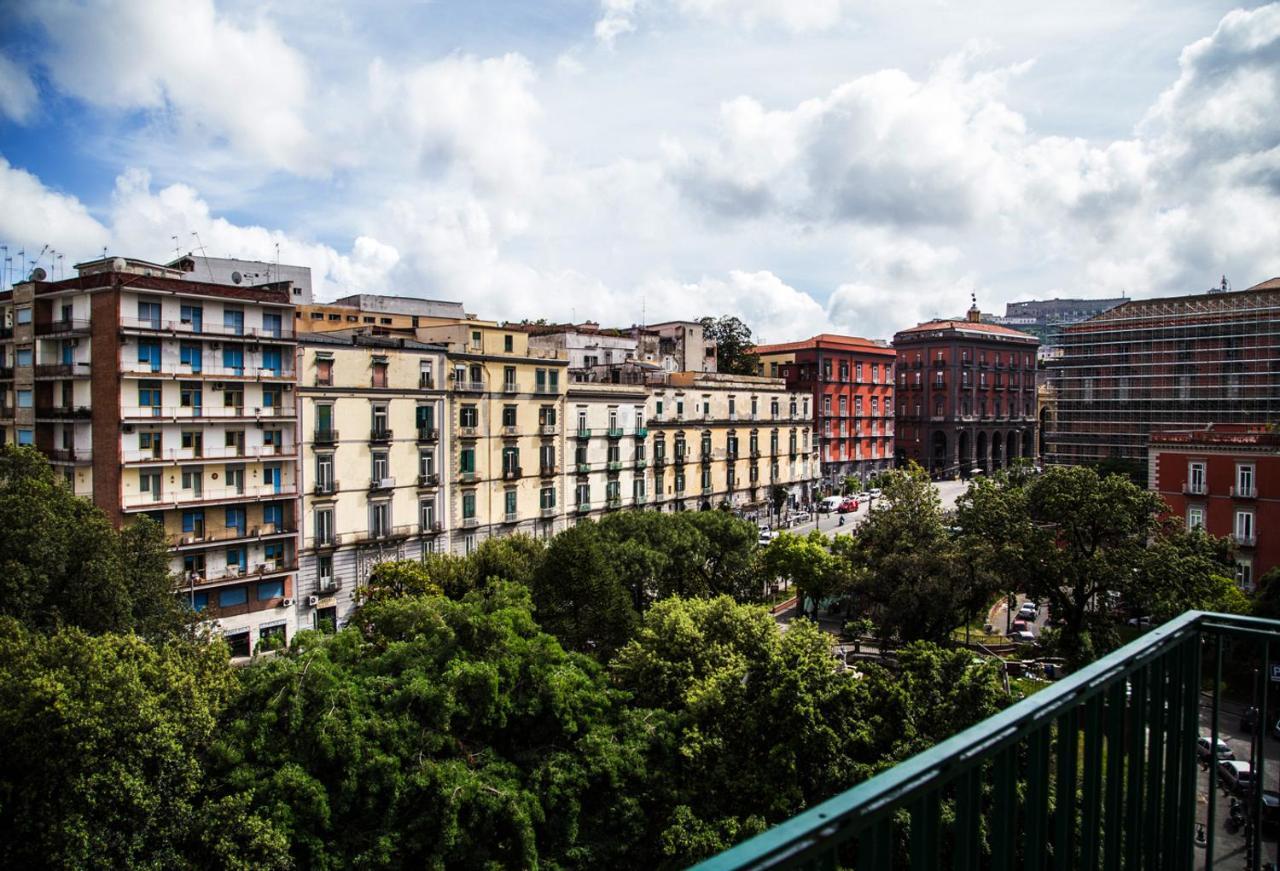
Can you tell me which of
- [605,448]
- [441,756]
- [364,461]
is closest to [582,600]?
[441,756]

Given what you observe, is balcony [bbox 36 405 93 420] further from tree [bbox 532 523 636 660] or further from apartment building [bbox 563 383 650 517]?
apartment building [bbox 563 383 650 517]

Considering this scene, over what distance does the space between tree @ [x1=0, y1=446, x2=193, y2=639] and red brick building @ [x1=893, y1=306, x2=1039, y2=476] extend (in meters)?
69.4

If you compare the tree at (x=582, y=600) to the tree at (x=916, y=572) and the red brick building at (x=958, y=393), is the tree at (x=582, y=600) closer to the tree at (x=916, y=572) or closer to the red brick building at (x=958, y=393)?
the tree at (x=916, y=572)

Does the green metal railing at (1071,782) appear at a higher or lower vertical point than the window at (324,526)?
higher

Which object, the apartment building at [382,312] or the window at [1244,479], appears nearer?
the window at [1244,479]

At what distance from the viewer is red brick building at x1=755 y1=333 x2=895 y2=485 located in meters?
70.2

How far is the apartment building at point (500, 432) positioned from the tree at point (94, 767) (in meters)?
23.6

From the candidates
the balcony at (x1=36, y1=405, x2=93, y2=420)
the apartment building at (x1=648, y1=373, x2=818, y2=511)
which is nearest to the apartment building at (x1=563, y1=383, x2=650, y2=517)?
the apartment building at (x1=648, y1=373, x2=818, y2=511)

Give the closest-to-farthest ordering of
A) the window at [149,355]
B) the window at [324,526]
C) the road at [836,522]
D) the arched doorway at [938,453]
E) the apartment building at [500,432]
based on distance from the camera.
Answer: the window at [149,355] → the window at [324,526] → the apartment building at [500,432] → the road at [836,522] → the arched doorway at [938,453]

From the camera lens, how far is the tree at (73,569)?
21062mm

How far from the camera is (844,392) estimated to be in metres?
72.2

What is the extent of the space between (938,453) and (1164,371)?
24.6 metres

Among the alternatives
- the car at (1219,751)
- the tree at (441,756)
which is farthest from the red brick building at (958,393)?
the tree at (441,756)

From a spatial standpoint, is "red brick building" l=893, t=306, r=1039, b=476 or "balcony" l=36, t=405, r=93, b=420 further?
"red brick building" l=893, t=306, r=1039, b=476
